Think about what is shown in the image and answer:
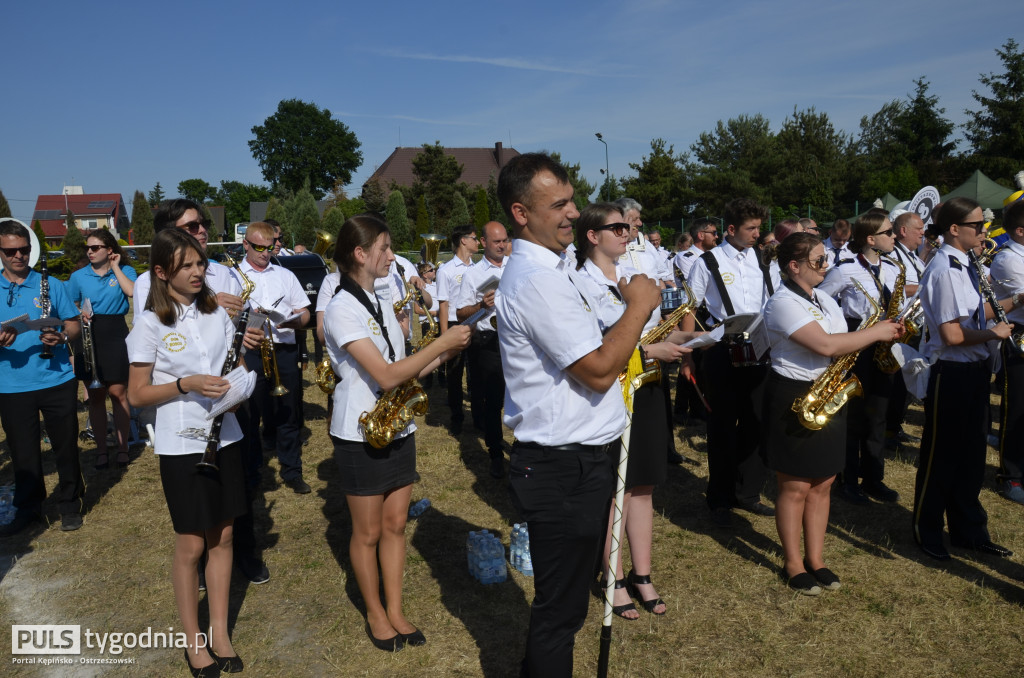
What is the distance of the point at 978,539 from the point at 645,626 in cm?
264

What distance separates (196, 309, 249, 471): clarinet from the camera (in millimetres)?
3352

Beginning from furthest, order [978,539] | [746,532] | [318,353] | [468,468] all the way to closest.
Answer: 1. [318,353]
2. [468,468]
3. [746,532]
4. [978,539]

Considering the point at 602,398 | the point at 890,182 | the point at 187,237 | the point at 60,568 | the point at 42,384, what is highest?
the point at 890,182

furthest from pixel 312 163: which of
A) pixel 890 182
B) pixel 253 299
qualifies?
pixel 253 299

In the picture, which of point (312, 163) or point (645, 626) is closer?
point (645, 626)

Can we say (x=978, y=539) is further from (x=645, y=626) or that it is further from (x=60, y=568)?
(x=60, y=568)

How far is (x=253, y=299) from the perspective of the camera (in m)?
6.16

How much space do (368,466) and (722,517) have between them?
3.11 metres

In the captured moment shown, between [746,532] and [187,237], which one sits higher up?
[187,237]

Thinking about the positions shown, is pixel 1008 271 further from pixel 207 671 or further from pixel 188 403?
pixel 207 671

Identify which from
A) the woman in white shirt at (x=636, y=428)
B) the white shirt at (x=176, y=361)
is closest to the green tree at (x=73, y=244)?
the white shirt at (x=176, y=361)

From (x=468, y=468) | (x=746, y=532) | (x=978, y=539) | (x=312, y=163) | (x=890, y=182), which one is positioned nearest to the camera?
(x=978, y=539)

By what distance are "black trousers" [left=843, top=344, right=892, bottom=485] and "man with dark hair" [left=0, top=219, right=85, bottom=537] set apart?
21.5ft

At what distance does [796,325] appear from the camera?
3951 millimetres
